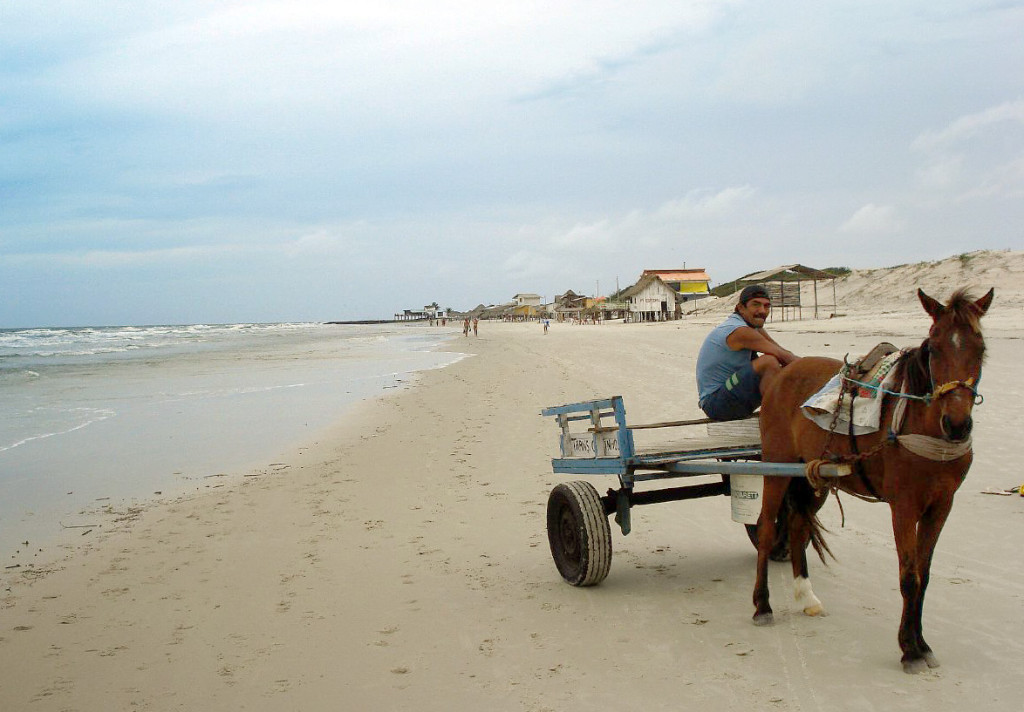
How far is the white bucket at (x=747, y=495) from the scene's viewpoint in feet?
17.7

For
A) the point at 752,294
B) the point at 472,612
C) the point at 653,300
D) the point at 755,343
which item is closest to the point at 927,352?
the point at 755,343

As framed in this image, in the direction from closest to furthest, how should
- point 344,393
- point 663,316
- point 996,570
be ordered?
point 996,570, point 344,393, point 663,316

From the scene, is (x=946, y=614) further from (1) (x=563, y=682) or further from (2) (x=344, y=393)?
(2) (x=344, y=393)

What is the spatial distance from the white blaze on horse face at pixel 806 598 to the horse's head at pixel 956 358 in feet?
5.69

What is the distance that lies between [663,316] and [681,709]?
228 feet

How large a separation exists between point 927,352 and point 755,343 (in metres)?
1.83

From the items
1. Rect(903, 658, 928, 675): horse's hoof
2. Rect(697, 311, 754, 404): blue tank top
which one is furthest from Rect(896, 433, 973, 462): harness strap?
Rect(697, 311, 754, 404): blue tank top

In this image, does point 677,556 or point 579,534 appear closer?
point 579,534

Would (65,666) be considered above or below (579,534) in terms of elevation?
below

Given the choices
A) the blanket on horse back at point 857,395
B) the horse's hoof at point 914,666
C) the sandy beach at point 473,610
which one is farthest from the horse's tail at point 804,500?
the horse's hoof at point 914,666

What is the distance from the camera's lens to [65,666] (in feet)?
16.3

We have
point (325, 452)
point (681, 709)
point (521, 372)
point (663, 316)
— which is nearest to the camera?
point (681, 709)

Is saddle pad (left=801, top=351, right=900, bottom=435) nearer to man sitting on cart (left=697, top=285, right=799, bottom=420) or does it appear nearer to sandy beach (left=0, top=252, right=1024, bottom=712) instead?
man sitting on cart (left=697, top=285, right=799, bottom=420)

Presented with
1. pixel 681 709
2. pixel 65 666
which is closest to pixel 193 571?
pixel 65 666
